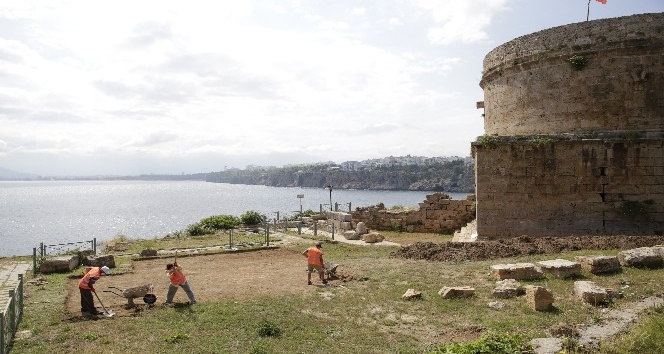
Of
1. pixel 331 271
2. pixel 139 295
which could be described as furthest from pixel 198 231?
pixel 139 295

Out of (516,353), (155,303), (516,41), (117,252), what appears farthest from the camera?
(117,252)

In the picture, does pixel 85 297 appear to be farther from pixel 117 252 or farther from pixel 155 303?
pixel 117 252

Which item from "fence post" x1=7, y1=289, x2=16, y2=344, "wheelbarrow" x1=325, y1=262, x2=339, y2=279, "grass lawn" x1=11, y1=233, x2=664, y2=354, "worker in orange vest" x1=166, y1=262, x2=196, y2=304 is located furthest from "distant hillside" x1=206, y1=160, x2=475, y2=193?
"fence post" x1=7, y1=289, x2=16, y2=344

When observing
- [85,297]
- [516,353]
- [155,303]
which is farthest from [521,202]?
[85,297]

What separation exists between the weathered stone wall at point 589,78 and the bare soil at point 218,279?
1128cm

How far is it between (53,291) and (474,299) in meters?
11.5

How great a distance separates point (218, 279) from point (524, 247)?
10.1 metres

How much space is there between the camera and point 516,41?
19.6 meters

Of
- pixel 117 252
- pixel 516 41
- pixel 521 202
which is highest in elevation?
pixel 516 41

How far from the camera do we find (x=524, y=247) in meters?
15.3

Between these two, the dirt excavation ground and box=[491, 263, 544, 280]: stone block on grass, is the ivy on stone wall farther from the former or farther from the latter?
box=[491, 263, 544, 280]: stone block on grass

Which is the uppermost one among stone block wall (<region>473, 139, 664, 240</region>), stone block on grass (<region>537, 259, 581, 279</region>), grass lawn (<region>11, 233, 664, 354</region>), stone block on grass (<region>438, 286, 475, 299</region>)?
stone block wall (<region>473, 139, 664, 240</region>)

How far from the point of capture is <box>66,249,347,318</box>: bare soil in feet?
40.4

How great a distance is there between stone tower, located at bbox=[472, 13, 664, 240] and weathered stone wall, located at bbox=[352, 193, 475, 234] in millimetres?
8564
